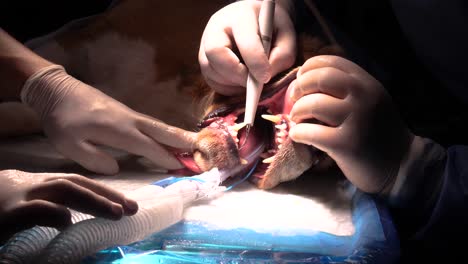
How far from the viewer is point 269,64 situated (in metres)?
1.12

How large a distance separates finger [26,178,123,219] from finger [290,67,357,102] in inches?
20.9

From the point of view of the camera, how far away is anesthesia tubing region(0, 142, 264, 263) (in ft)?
2.15

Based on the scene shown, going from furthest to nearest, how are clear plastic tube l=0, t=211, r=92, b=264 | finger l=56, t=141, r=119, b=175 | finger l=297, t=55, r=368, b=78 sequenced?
finger l=56, t=141, r=119, b=175 → finger l=297, t=55, r=368, b=78 → clear plastic tube l=0, t=211, r=92, b=264

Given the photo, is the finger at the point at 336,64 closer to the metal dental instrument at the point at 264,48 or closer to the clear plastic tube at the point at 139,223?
the metal dental instrument at the point at 264,48

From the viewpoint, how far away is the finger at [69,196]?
2.34 ft

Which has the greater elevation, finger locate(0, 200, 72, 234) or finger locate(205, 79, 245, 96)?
finger locate(0, 200, 72, 234)

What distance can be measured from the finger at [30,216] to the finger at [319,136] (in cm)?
56

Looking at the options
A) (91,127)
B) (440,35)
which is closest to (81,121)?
(91,127)

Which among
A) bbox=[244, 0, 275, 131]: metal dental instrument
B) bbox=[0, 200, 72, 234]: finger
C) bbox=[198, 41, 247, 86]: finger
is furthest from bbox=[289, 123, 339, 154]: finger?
bbox=[0, 200, 72, 234]: finger

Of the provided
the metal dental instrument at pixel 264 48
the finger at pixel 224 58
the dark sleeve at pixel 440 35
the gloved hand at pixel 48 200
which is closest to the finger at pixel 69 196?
the gloved hand at pixel 48 200

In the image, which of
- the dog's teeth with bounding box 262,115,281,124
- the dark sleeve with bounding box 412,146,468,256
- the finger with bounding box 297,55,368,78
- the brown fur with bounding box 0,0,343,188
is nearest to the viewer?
the dark sleeve with bounding box 412,146,468,256

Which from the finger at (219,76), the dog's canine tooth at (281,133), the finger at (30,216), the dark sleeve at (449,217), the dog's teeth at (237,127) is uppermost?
the finger at (30,216)

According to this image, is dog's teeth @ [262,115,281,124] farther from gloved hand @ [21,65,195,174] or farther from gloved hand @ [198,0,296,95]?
gloved hand @ [21,65,195,174]

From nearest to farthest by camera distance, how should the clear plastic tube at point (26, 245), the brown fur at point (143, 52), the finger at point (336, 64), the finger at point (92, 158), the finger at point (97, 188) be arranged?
the clear plastic tube at point (26, 245)
the finger at point (97, 188)
the finger at point (336, 64)
the finger at point (92, 158)
the brown fur at point (143, 52)
